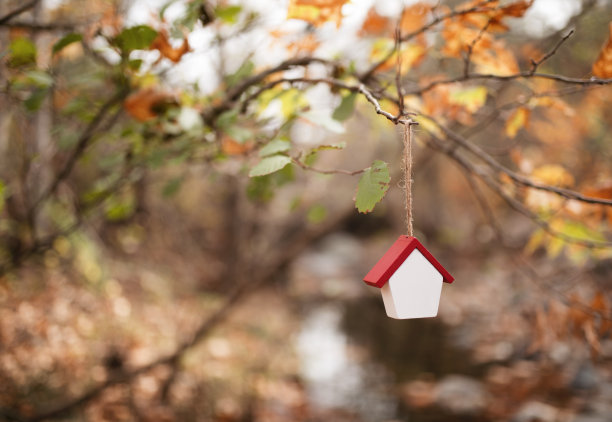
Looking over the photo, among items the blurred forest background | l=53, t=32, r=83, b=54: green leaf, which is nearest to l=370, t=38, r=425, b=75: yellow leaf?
the blurred forest background

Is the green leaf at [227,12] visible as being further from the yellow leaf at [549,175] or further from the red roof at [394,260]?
the yellow leaf at [549,175]

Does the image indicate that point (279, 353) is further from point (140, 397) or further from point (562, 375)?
point (562, 375)

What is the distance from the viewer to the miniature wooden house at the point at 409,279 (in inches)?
34.3

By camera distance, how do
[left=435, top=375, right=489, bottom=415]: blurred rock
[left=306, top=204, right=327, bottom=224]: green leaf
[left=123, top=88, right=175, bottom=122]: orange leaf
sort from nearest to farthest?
[left=123, top=88, right=175, bottom=122]: orange leaf
[left=306, top=204, right=327, bottom=224]: green leaf
[left=435, top=375, right=489, bottom=415]: blurred rock

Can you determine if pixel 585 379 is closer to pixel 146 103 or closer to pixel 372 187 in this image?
pixel 372 187

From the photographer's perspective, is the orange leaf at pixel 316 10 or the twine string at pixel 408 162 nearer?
the twine string at pixel 408 162

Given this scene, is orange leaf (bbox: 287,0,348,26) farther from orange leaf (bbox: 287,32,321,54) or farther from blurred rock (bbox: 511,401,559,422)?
blurred rock (bbox: 511,401,559,422)

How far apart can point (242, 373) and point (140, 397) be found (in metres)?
1.00

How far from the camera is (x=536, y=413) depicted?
140 inches

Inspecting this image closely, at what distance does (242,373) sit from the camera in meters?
4.11

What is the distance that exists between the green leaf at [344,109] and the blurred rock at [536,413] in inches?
138

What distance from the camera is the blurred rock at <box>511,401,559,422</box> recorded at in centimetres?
346

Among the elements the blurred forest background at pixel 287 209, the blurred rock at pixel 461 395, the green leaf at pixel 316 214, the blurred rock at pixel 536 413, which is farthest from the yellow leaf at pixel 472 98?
the blurred rock at pixel 461 395

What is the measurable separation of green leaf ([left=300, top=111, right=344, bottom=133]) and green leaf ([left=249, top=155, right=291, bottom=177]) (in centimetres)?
19
